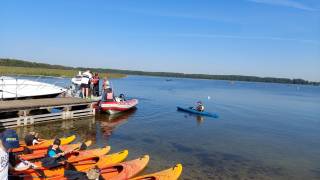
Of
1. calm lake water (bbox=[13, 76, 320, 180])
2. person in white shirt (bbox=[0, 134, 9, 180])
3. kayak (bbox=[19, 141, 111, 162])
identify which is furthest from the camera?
calm lake water (bbox=[13, 76, 320, 180])

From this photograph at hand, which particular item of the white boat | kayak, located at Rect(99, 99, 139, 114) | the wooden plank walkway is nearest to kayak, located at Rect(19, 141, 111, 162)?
the wooden plank walkway

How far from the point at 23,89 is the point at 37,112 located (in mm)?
1777

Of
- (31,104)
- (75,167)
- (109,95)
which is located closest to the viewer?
(75,167)

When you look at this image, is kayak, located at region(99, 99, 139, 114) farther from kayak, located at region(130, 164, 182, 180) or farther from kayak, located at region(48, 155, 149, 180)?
kayak, located at region(130, 164, 182, 180)

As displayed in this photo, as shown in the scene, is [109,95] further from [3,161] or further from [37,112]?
[3,161]

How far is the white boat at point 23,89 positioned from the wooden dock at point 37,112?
1.36 meters

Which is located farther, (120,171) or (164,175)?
(120,171)

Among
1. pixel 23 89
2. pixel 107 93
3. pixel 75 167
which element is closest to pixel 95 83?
pixel 107 93

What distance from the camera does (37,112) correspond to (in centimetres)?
2433

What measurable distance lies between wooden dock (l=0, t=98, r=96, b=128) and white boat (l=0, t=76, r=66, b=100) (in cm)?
136

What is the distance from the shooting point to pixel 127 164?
12531 mm

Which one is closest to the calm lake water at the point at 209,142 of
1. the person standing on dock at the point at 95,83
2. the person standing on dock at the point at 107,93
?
the person standing on dock at the point at 107,93

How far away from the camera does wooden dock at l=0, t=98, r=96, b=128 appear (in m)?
19.4

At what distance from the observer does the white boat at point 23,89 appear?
2297 centimetres
